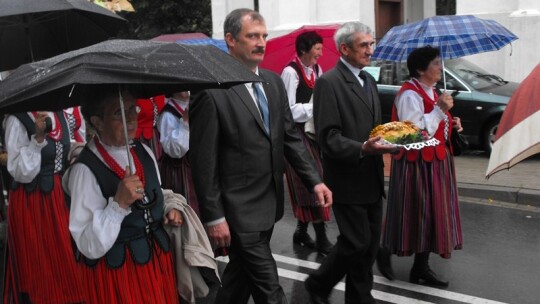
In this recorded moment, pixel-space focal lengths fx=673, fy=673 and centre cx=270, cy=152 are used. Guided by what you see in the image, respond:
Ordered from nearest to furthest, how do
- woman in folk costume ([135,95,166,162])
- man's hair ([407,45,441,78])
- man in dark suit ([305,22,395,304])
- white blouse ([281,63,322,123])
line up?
man in dark suit ([305,22,395,304]) < man's hair ([407,45,441,78]) < woman in folk costume ([135,95,166,162]) < white blouse ([281,63,322,123])

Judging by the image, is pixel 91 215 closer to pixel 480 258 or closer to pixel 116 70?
pixel 116 70

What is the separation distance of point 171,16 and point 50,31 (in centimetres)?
1841

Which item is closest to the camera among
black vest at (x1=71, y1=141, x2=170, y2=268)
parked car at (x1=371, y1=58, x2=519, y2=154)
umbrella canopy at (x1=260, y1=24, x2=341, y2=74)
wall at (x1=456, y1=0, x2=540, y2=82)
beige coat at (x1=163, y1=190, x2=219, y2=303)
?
black vest at (x1=71, y1=141, x2=170, y2=268)

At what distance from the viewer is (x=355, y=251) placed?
416 cm

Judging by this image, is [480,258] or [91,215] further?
[480,258]

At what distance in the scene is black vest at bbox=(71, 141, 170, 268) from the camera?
2779 mm

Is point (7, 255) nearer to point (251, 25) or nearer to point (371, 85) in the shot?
point (251, 25)

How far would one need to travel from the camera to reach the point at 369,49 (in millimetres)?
4273

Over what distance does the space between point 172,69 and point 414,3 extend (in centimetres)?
1508

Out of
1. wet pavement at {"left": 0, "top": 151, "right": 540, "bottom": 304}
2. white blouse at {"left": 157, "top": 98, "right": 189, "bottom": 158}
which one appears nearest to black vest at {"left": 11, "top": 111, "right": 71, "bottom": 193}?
white blouse at {"left": 157, "top": 98, "right": 189, "bottom": 158}

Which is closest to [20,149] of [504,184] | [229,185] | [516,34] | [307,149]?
[229,185]

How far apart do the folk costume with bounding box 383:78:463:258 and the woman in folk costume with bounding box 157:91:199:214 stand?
1560mm

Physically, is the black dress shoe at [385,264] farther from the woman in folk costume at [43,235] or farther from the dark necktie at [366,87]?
the woman in folk costume at [43,235]

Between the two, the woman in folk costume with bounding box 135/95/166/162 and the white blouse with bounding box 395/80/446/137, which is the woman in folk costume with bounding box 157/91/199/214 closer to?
the woman in folk costume with bounding box 135/95/166/162
